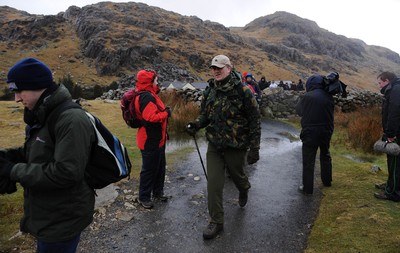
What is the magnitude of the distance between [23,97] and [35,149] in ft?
1.24

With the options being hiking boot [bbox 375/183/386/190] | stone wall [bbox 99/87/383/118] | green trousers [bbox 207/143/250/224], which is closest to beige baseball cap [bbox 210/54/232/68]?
green trousers [bbox 207/143/250/224]

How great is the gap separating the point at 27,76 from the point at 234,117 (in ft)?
8.33

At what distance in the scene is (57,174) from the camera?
2.04m

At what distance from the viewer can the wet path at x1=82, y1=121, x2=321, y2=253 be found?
3.90 m

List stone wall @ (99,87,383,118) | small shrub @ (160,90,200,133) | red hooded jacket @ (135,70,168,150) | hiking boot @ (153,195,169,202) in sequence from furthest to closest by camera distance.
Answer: stone wall @ (99,87,383,118) → small shrub @ (160,90,200,133) → hiking boot @ (153,195,169,202) → red hooded jacket @ (135,70,168,150)

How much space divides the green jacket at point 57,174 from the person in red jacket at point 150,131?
2.32 m

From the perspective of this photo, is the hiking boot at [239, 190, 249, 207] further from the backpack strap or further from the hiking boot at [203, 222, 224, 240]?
the backpack strap

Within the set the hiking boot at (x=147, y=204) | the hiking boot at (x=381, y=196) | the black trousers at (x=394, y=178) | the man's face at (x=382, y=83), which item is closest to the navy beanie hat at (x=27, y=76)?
the hiking boot at (x=147, y=204)

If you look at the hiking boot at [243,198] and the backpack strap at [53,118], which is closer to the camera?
the backpack strap at [53,118]

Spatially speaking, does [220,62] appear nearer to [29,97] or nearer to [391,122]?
[29,97]

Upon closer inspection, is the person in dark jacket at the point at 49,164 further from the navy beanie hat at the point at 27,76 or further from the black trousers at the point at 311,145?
the black trousers at the point at 311,145

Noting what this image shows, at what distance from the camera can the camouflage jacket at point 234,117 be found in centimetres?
400

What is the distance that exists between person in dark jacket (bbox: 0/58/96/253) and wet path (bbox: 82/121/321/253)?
5.74ft

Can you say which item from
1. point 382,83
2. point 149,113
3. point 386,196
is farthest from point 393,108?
point 149,113
